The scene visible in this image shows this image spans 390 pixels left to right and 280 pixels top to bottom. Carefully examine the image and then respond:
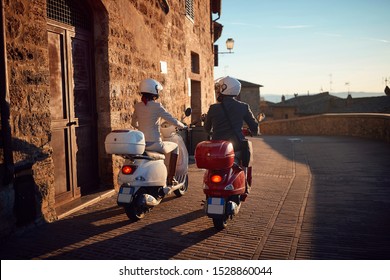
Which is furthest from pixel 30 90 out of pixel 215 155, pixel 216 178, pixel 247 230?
pixel 247 230

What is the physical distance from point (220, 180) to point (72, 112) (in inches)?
105

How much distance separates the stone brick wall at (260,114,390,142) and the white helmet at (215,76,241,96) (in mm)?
10049

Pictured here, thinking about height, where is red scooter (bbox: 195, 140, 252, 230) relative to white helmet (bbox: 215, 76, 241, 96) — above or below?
below

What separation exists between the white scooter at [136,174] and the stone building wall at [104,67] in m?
0.94

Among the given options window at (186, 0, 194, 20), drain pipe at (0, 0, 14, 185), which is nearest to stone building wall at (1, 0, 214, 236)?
drain pipe at (0, 0, 14, 185)

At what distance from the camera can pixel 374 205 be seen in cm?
529

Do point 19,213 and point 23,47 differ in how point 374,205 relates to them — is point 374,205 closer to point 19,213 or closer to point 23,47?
point 19,213

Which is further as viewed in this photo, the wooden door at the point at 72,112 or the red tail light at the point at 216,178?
the wooden door at the point at 72,112

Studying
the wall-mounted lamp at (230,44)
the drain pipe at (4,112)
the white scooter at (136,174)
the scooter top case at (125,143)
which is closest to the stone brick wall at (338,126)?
the wall-mounted lamp at (230,44)

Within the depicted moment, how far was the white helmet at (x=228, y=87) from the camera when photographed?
4668 mm

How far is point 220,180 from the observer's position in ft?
14.0

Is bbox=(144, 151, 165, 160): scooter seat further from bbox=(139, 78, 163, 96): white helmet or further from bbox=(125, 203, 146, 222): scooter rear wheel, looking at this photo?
bbox=(139, 78, 163, 96): white helmet

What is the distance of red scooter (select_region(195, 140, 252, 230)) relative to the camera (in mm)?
4145

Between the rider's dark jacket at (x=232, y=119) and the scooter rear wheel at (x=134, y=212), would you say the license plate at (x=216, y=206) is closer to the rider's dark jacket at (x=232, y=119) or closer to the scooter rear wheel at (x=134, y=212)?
the rider's dark jacket at (x=232, y=119)
